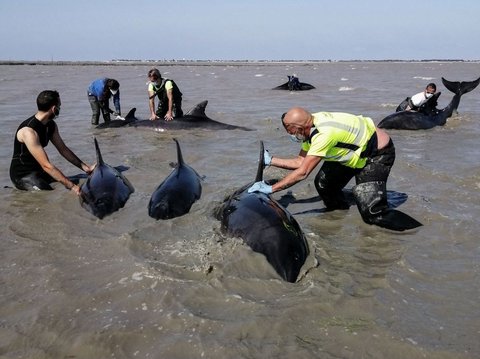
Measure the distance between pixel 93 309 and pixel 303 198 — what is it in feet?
14.6

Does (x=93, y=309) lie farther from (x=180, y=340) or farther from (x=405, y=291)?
(x=405, y=291)

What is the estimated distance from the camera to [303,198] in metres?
8.11

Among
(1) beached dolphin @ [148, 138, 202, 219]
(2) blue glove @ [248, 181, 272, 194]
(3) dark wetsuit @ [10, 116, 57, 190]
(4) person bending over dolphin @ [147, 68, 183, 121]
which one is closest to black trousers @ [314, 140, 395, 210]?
(2) blue glove @ [248, 181, 272, 194]

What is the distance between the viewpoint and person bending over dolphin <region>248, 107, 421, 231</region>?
6051mm

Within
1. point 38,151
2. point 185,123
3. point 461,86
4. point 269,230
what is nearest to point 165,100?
point 185,123

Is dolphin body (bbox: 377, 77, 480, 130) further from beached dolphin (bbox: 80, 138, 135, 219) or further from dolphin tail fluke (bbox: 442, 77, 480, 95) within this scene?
beached dolphin (bbox: 80, 138, 135, 219)

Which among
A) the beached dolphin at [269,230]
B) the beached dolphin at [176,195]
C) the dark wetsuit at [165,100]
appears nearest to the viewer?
the beached dolphin at [269,230]

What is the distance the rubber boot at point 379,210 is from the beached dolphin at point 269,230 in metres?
1.46

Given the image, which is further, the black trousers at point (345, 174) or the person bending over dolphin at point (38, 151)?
the person bending over dolphin at point (38, 151)

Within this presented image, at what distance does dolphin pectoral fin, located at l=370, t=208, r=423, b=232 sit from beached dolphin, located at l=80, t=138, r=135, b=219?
12.5 ft

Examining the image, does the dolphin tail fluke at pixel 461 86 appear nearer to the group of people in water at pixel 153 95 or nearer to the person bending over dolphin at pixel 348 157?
the group of people in water at pixel 153 95

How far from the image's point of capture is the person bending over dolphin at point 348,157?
19.9ft

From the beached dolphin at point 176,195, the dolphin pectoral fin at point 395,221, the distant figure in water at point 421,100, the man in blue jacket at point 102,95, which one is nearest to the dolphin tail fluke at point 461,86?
the distant figure in water at point 421,100

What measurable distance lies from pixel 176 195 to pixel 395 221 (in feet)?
10.5
